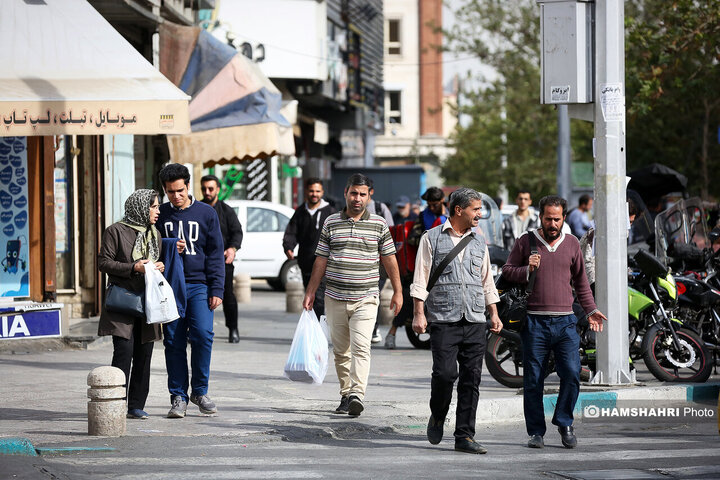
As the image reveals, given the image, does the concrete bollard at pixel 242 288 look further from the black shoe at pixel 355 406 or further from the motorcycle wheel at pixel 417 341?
the black shoe at pixel 355 406

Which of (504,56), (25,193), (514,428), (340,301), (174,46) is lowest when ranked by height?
(514,428)

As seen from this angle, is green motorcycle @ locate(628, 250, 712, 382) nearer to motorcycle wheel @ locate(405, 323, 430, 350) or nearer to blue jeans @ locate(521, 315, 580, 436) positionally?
blue jeans @ locate(521, 315, 580, 436)

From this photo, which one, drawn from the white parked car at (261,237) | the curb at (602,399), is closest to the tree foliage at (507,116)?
the white parked car at (261,237)

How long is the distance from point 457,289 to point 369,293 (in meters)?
1.52

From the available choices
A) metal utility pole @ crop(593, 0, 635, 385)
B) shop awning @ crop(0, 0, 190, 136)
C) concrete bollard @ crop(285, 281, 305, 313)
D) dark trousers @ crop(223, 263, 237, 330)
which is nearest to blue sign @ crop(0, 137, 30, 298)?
shop awning @ crop(0, 0, 190, 136)

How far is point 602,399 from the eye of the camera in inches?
408

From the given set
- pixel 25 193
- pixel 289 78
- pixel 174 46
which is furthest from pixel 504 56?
pixel 25 193

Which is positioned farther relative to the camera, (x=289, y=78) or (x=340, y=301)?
(x=289, y=78)

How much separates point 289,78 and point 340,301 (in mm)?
20691

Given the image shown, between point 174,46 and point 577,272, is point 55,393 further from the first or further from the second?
point 174,46

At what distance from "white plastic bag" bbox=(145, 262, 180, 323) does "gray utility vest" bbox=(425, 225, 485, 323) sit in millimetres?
1954

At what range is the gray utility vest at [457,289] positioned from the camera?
829 cm

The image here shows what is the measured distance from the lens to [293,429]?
907cm

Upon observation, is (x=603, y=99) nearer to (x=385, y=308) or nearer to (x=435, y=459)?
(x=435, y=459)
